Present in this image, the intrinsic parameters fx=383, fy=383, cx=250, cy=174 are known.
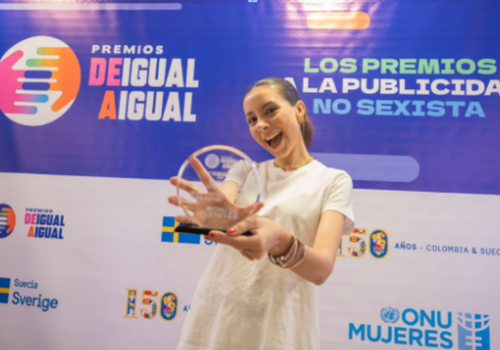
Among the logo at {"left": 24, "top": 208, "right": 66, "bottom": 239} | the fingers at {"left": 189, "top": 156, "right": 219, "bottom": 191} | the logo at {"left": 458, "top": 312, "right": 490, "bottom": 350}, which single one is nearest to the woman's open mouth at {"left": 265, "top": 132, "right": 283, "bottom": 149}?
the fingers at {"left": 189, "top": 156, "right": 219, "bottom": 191}

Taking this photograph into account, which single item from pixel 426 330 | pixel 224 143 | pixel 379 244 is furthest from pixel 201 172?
pixel 426 330

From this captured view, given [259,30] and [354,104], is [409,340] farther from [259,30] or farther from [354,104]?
[259,30]

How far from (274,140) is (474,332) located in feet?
5.16

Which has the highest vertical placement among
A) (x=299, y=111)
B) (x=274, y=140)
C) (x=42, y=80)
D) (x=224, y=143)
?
(x=42, y=80)

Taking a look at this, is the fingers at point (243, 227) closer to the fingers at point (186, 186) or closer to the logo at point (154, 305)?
the fingers at point (186, 186)

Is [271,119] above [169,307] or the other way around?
above

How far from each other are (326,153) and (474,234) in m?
0.86

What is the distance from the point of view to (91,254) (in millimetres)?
2209

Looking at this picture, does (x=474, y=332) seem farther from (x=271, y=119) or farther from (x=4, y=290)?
(x=4, y=290)

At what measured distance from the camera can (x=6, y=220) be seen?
7.61ft

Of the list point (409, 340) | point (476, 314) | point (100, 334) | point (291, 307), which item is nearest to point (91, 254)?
point (100, 334)

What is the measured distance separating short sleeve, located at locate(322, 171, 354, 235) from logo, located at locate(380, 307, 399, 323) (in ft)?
3.64

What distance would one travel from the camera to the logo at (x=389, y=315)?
1.94 m

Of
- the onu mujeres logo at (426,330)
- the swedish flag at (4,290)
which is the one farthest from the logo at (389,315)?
the swedish flag at (4,290)
